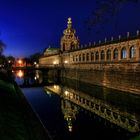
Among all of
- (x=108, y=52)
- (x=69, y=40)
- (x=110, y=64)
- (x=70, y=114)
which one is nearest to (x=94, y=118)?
(x=70, y=114)

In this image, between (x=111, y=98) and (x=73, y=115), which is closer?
(x=73, y=115)

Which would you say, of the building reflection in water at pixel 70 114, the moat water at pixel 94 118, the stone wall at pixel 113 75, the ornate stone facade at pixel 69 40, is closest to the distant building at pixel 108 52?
the stone wall at pixel 113 75

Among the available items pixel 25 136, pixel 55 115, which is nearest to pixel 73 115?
pixel 55 115

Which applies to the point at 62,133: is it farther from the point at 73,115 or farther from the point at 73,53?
the point at 73,53

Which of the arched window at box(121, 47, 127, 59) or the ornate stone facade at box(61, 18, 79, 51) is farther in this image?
the ornate stone facade at box(61, 18, 79, 51)

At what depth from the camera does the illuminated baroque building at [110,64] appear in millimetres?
51812

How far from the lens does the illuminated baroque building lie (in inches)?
2040

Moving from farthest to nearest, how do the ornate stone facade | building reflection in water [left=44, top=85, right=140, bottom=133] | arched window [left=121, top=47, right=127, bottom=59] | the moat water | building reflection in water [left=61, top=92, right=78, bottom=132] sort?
the ornate stone facade < arched window [left=121, top=47, right=127, bottom=59] < building reflection in water [left=44, top=85, right=140, bottom=133] < building reflection in water [left=61, top=92, right=78, bottom=132] < the moat water

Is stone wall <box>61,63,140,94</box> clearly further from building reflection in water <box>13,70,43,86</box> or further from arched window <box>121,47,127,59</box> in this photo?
building reflection in water <box>13,70,43,86</box>

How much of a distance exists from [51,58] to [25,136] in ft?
410

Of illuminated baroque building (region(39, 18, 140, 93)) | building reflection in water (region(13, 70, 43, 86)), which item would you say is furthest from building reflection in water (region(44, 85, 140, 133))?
building reflection in water (region(13, 70, 43, 86))

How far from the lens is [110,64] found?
62.1 metres

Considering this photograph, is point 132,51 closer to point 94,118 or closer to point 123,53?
point 123,53

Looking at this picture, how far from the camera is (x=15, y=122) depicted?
18172 mm
